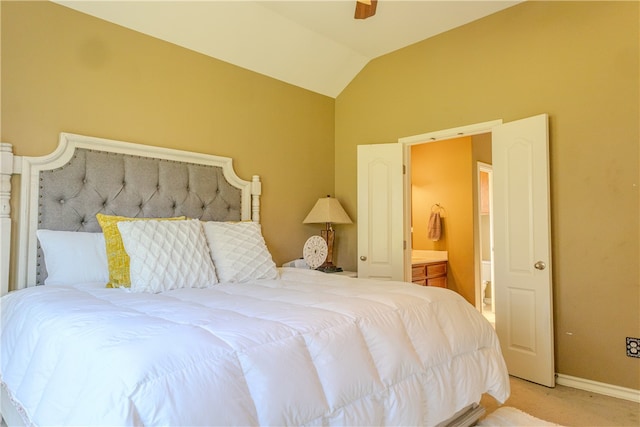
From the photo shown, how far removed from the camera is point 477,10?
315 cm

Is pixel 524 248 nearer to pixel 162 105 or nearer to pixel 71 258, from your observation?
pixel 162 105

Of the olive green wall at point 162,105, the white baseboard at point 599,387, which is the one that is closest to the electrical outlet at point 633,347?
the white baseboard at point 599,387

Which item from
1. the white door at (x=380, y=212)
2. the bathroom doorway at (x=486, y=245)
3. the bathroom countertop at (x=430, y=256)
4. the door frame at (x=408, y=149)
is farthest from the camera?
the bathroom doorway at (x=486, y=245)

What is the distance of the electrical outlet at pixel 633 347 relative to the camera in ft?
8.10

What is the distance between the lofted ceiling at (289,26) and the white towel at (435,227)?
212 cm

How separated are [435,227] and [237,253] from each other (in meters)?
3.17

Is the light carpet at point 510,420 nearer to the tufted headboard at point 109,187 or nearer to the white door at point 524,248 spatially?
the white door at point 524,248

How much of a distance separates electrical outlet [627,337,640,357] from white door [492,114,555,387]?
0.43 meters

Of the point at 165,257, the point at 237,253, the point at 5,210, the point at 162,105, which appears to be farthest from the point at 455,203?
the point at 5,210

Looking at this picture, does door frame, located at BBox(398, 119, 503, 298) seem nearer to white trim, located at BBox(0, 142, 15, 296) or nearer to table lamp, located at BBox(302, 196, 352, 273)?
table lamp, located at BBox(302, 196, 352, 273)

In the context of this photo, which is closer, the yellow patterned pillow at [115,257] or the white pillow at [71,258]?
the yellow patterned pillow at [115,257]

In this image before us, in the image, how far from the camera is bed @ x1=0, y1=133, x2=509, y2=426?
3.27 ft

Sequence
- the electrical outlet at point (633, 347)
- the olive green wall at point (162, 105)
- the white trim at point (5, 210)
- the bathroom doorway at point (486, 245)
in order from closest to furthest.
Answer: the white trim at point (5, 210), the olive green wall at point (162, 105), the electrical outlet at point (633, 347), the bathroom doorway at point (486, 245)

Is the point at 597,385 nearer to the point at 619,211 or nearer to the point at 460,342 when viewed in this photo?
Answer: the point at 619,211
